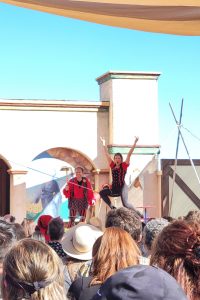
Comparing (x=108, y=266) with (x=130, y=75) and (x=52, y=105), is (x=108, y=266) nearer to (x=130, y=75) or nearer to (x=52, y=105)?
(x=52, y=105)

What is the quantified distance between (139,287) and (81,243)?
2.50 m

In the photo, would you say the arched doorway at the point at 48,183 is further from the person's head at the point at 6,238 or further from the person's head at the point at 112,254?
the person's head at the point at 112,254

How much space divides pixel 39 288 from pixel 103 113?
12.6 meters

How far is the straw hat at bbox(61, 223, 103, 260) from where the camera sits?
4078mm

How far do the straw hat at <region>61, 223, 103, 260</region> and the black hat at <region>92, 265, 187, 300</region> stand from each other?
7.89ft

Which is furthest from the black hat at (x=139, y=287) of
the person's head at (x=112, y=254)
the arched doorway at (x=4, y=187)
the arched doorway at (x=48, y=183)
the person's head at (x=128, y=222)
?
the arched doorway at (x=4, y=187)

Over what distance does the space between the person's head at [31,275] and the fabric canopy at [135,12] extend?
11.3ft

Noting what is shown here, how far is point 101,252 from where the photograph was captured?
3139mm

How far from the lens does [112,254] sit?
3.12 metres

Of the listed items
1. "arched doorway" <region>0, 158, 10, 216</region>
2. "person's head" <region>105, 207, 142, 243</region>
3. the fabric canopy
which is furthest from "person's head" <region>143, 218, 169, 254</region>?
"arched doorway" <region>0, 158, 10, 216</region>

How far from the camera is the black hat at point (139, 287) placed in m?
1.60

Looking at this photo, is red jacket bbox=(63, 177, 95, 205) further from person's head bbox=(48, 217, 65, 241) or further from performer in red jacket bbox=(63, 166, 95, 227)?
person's head bbox=(48, 217, 65, 241)

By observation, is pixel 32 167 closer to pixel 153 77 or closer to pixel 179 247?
pixel 153 77

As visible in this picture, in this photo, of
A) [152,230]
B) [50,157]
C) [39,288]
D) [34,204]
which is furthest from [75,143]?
[39,288]
